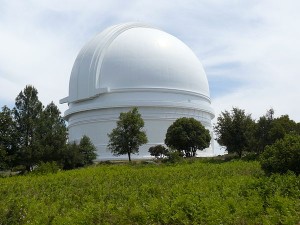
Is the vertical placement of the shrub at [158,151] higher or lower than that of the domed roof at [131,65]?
lower

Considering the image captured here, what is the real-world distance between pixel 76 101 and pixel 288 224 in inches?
1941

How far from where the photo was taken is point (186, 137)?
43094 mm

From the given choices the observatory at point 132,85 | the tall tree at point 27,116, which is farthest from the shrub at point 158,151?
the tall tree at point 27,116

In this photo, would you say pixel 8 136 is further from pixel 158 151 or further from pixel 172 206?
pixel 172 206

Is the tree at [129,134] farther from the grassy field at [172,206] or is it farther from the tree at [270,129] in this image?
the grassy field at [172,206]

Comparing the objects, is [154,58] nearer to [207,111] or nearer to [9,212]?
[207,111]

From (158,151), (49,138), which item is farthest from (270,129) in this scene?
(49,138)

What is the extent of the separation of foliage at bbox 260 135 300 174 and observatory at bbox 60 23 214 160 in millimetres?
33895

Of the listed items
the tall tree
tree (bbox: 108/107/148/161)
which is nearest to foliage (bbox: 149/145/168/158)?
tree (bbox: 108/107/148/161)

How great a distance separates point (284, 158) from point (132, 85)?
37.7m

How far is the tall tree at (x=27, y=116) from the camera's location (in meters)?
36.2

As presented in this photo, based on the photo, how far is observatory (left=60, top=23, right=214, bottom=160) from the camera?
5275cm

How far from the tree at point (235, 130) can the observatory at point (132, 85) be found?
1432 cm

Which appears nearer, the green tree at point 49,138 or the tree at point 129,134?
the green tree at point 49,138
